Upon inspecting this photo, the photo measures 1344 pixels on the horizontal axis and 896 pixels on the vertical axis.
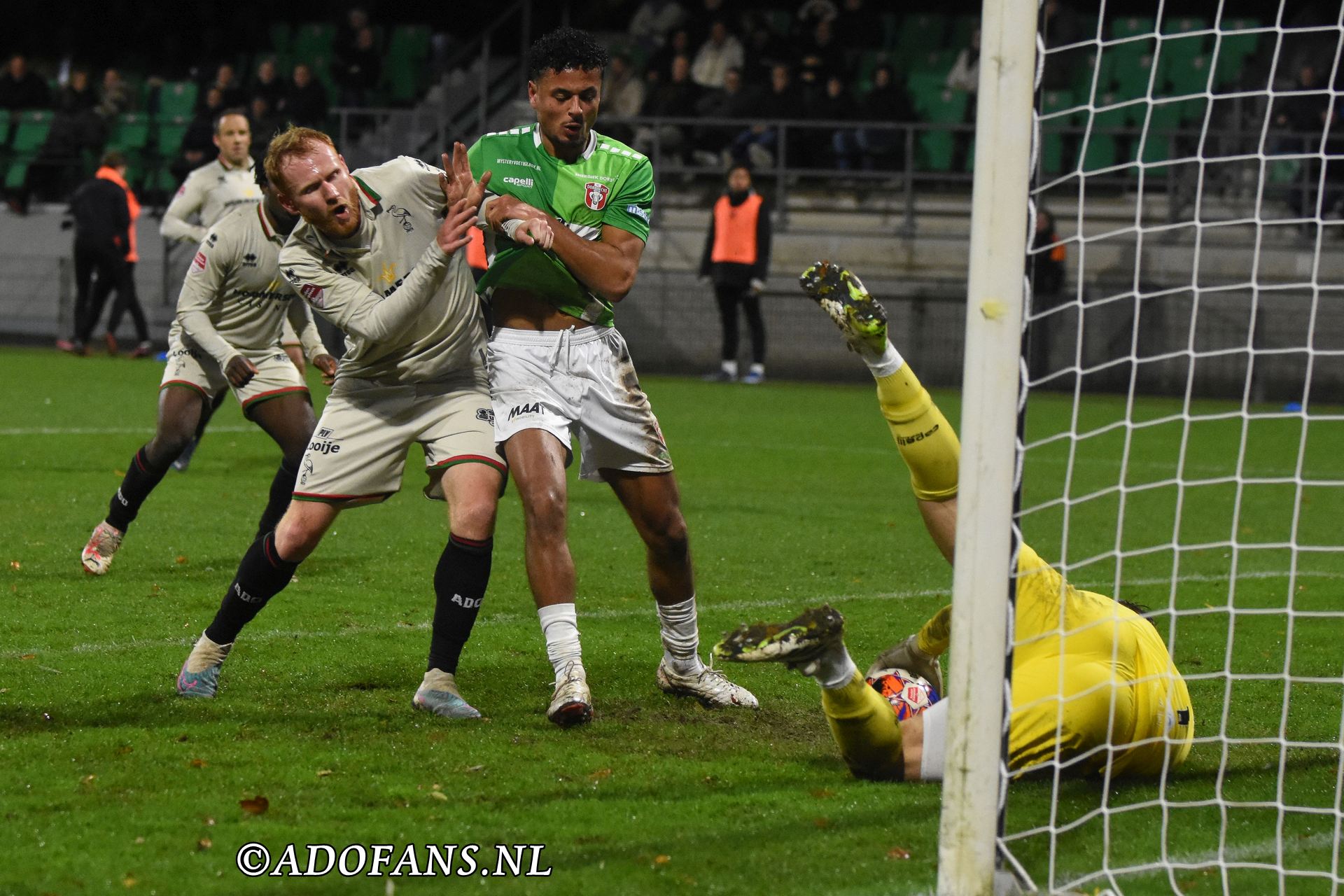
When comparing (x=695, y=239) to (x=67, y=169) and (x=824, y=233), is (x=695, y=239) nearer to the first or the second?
(x=824, y=233)

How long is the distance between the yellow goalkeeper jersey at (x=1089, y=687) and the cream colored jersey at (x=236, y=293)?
425 centimetres

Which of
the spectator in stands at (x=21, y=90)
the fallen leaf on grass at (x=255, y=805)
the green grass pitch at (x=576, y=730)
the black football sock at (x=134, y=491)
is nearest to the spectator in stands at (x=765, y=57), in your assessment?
the spectator in stands at (x=21, y=90)

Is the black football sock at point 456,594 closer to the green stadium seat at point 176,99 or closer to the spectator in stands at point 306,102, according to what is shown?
the spectator in stands at point 306,102

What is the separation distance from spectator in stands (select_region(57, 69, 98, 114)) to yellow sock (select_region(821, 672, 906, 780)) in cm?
2136

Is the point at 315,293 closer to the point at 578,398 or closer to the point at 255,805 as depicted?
the point at 578,398

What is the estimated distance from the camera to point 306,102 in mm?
21281

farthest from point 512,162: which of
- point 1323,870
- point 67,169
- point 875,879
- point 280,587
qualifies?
point 67,169

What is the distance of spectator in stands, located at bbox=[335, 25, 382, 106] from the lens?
22.6m

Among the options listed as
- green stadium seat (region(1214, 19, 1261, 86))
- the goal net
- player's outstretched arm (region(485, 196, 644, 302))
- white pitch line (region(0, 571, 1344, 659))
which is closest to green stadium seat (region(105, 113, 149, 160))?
the goal net

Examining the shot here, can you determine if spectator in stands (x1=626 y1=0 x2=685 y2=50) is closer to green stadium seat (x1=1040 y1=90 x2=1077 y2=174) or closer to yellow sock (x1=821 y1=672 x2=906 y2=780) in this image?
green stadium seat (x1=1040 y1=90 x2=1077 y2=174)

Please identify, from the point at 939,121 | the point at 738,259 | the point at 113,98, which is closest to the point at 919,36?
the point at 939,121

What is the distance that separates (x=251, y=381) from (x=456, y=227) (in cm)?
309

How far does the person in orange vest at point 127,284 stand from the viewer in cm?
1817

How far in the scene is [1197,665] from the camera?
19.1ft
